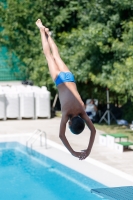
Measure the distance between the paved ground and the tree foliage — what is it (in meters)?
1.66

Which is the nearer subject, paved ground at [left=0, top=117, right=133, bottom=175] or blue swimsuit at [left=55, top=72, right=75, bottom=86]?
blue swimsuit at [left=55, top=72, right=75, bottom=86]

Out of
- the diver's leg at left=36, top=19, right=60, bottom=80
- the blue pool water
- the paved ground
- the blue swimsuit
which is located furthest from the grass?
the blue swimsuit

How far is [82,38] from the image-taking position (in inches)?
578

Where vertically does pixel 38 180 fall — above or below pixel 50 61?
below

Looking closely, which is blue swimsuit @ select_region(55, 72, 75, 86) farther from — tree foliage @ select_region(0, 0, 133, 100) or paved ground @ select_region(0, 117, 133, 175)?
tree foliage @ select_region(0, 0, 133, 100)

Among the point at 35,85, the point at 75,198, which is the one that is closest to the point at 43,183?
the point at 75,198

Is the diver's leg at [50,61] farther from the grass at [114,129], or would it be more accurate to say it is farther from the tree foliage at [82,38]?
the grass at [114,129]

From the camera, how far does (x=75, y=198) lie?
8172mm

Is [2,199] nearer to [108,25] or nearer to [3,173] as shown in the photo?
[3,173]

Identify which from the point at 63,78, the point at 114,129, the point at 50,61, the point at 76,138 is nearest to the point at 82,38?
the point at 114,129

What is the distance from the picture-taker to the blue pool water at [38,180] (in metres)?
8.37

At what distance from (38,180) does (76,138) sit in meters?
3.55

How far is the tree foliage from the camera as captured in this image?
13.8 m

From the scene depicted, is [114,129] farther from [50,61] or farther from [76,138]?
[50,61]
